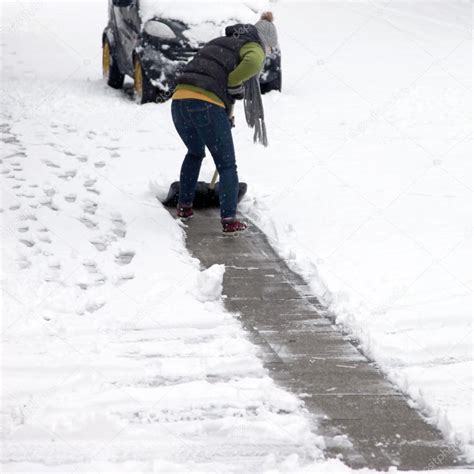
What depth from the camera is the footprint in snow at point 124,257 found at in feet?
19.8

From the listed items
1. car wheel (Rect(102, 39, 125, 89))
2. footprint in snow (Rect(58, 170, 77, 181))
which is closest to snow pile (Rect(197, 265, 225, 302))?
footprint in snow (Rect(58, 170, 77, 181))

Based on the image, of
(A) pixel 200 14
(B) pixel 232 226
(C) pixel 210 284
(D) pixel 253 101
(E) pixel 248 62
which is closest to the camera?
(C) pixel 210 284

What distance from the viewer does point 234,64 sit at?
21.1 ft

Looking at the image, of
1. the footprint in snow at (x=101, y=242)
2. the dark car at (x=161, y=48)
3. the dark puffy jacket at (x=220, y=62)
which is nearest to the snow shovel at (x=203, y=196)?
the footprint in snow at (x=101, y=242)

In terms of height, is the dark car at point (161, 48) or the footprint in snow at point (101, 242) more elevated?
→ the footprint in snow at point (101, 242)

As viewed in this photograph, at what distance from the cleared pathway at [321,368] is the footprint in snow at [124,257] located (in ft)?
1.41

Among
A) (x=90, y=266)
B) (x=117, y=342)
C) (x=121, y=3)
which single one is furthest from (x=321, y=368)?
(x=121, y=3)

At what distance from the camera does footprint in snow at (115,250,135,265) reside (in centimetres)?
603

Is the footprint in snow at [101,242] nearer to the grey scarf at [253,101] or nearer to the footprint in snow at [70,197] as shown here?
the footprint in snow at [70,197]

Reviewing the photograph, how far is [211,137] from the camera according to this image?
652 centimetres

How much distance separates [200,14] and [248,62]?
5.20 m

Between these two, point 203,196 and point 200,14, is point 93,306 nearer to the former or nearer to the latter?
point 203,196

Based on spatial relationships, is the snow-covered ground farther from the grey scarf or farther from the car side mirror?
the car side mirror

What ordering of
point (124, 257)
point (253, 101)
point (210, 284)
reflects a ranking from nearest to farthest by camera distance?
point (210, 284) < point (124, 257) < point (253, 101)
